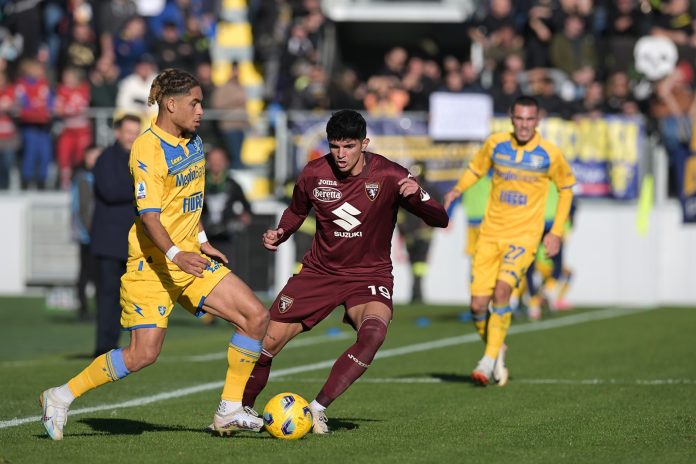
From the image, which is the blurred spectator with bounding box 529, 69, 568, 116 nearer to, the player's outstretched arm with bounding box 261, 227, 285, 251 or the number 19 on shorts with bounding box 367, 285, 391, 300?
the number 19 on shorts with bounding box 367, 285, 391, 300

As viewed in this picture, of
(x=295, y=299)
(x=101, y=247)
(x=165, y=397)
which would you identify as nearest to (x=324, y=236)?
(x=295, y=299)

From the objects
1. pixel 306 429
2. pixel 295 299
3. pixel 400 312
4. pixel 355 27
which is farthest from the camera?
pixel 355 27

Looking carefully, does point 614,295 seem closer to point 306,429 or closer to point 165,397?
point 165,397

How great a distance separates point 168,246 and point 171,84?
0.99 m

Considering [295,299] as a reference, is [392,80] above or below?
above

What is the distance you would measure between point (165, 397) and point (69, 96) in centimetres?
1427

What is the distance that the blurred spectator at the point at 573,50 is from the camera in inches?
997

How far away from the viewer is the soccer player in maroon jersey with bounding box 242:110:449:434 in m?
9.27

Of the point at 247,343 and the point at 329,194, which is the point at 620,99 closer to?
the point at 329,194

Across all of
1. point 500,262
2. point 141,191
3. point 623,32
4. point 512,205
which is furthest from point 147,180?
point 623,32

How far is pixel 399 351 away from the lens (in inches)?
630

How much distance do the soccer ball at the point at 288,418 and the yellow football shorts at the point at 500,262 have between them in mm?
4098

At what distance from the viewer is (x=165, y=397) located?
11.4 metres

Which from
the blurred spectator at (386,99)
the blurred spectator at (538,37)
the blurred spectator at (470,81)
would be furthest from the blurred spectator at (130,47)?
the blurred spectator at (538,37)
